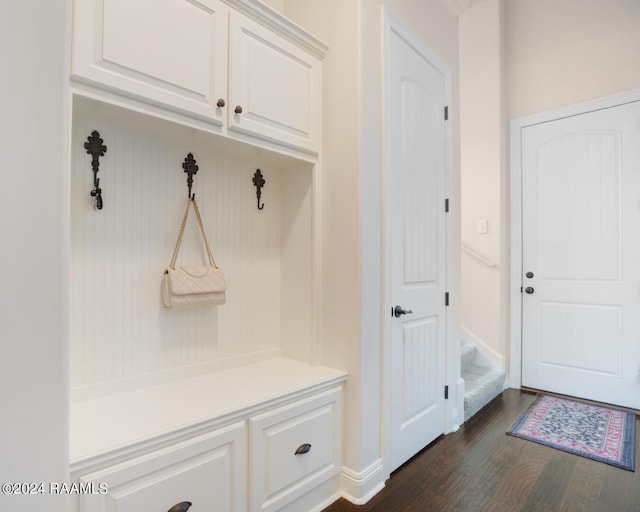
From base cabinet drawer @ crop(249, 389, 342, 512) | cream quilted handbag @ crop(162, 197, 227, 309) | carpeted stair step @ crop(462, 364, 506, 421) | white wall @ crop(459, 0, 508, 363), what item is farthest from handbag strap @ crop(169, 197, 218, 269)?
white wall @ crop(459, 0, 508, 363)

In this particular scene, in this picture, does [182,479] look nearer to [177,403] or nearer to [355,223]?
[177,403]

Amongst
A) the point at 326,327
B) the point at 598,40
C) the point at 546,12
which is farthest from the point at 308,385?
the point at 546,12

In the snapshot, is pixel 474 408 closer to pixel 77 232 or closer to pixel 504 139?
pixel 504 139

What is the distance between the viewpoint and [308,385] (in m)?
1.56

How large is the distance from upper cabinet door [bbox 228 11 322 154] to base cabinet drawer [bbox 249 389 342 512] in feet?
3.91

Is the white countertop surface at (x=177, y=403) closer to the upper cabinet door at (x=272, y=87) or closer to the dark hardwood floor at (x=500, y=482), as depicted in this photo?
the dark hardwood floor at (x=500, y=482)

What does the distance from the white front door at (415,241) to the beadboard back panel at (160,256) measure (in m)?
0.50

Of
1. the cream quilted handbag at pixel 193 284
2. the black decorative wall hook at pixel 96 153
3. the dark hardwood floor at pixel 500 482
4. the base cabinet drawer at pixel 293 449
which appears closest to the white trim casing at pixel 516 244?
the dark hardwood floor at pixel 500 482

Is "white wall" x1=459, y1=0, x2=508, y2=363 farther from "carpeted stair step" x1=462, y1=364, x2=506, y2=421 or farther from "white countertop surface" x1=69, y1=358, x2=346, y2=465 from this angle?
"white countertop surface" x1=69, y1=358, x2=346, y2=465

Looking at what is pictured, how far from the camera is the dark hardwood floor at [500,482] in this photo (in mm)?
1643

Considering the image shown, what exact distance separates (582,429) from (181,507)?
2.51m

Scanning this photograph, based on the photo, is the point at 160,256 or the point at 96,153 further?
the point at 160,256

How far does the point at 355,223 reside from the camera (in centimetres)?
171

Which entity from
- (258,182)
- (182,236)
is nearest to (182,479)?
(182,236)
